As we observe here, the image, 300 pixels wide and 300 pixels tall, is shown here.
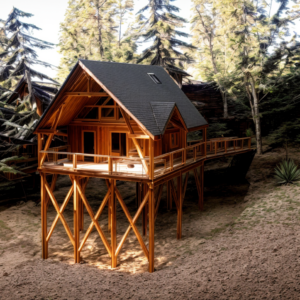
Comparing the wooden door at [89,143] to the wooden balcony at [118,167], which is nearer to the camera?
the wooden balcony at [118,167]

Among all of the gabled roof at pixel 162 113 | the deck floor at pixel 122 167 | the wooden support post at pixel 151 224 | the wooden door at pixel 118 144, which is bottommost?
the wooden support post at pixel 151 224

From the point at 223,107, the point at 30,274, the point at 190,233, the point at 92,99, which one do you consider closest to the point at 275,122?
the point at 223,107

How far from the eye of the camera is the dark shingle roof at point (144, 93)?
48.4 ft

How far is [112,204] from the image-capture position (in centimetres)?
1558

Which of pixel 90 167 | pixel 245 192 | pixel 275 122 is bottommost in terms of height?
pixel 245 192

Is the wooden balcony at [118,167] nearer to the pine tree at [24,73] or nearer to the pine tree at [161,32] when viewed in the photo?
the pine tree at [24,73]

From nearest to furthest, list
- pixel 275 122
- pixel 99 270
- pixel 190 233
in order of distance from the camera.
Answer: pixel 99 270, pixel 190 233, pixel 275 122

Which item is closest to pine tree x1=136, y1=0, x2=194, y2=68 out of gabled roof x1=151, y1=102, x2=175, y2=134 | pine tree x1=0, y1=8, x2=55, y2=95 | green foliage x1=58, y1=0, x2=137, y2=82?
green foliage x1=58, y1=0, x2=137, y2=82

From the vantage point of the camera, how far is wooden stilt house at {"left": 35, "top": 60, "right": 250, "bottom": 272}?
14.8 meters

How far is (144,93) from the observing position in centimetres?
1686

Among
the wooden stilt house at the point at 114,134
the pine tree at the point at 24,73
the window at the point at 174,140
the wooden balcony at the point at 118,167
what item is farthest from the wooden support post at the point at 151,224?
the pine tree at the point at 24,73

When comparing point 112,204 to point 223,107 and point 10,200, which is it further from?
point 223,107

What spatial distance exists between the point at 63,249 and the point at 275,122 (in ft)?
90.9

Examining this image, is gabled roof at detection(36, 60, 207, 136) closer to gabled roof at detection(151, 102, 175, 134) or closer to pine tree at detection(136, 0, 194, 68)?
gabled roof at detection(151, 102, 175, 134)
